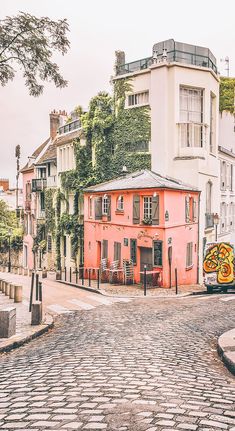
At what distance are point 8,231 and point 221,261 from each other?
3178cm

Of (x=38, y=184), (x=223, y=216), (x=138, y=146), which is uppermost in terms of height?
(x=138, y=146)

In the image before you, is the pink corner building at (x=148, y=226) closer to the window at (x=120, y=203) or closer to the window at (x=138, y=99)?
the window at (x=120, y=203)

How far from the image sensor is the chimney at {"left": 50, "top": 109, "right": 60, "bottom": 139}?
155ft

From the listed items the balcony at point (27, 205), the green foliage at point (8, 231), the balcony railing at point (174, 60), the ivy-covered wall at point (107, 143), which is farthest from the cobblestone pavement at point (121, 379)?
the green foliage at point (8, 231)

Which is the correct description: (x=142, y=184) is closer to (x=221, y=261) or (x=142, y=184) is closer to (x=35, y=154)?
(x=221, y=261)

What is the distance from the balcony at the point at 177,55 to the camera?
1168 inches

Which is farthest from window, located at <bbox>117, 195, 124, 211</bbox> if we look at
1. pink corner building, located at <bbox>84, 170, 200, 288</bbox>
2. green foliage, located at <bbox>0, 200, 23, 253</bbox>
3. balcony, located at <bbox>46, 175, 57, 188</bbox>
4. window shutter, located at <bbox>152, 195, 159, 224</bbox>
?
green foliage, located at <bbox>0, 200, 23, 253</bbox>

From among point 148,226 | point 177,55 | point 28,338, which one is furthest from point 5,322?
point 177,55

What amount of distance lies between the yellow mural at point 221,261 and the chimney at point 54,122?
30.0 meters

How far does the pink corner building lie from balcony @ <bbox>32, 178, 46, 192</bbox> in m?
13.6

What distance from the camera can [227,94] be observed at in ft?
122

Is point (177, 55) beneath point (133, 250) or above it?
above

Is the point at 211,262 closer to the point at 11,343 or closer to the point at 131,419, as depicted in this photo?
the point at 11,343

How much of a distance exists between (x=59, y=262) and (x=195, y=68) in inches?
749
